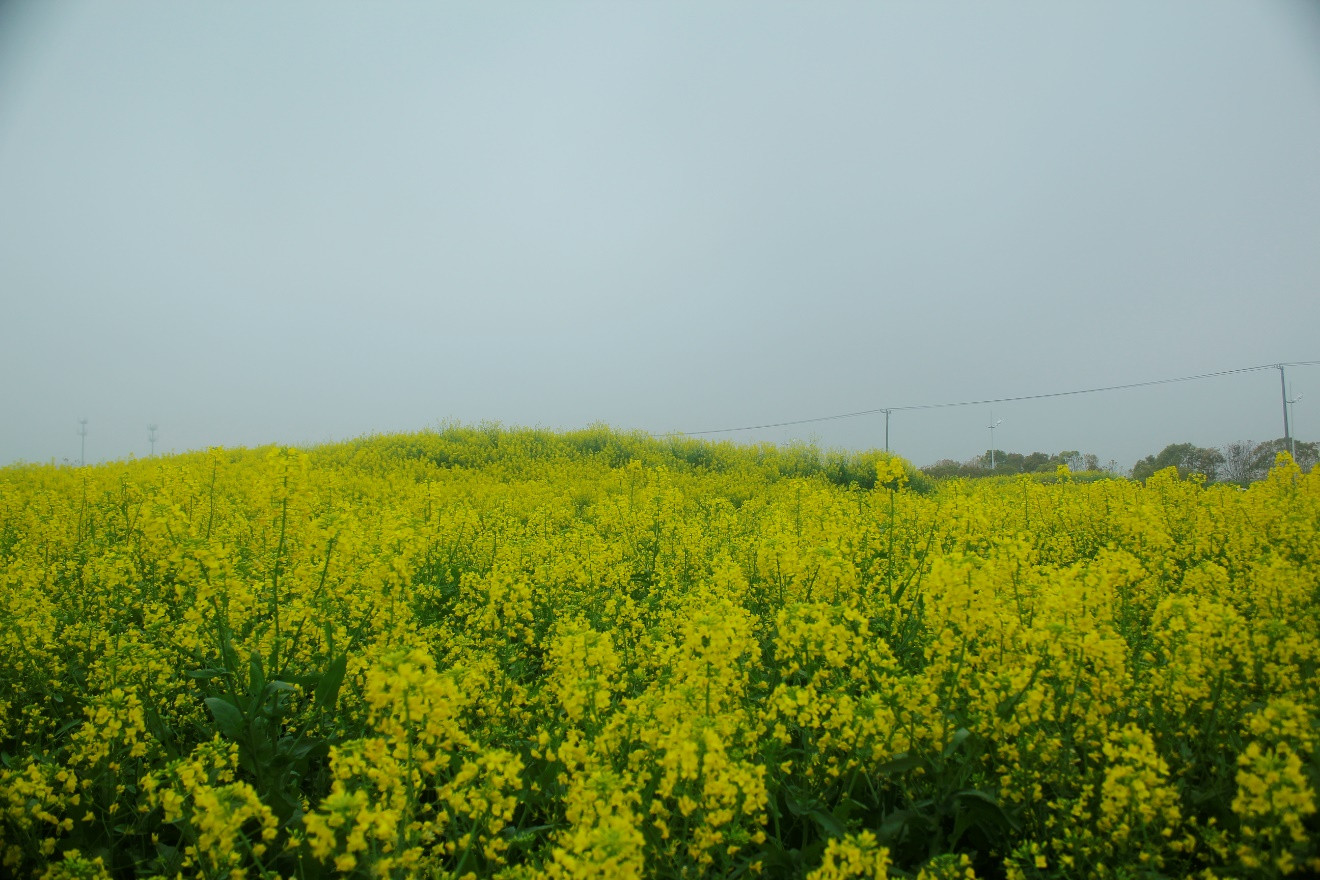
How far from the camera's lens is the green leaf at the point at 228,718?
2.54 metres

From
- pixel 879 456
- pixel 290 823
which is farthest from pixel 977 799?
pixel 879 456

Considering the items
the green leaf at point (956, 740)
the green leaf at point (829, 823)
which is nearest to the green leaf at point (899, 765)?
the green leaf at point (956, 740)

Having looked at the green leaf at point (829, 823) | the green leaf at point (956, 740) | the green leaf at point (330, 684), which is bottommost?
the green leaf at point (829, 823)

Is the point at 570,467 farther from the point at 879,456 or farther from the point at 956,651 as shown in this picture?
the point at 956,651

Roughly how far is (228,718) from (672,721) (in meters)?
1.74

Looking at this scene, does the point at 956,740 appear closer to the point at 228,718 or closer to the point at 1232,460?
the point at 228,718

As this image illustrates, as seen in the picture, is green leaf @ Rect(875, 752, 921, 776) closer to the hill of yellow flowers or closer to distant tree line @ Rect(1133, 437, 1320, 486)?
the hill of yellow flowers

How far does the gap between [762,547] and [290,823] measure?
2.61 metres

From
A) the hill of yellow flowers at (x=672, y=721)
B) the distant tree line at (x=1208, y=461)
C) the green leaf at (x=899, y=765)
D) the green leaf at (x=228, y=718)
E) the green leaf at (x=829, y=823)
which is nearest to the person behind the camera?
the hill of yellow flowers at (x=672, y=721)

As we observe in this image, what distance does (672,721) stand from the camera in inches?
90.6

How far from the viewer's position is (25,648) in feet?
10.9

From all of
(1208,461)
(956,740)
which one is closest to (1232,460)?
(1208,461)

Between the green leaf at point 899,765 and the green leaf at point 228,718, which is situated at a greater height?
the green leaf at point 228,718

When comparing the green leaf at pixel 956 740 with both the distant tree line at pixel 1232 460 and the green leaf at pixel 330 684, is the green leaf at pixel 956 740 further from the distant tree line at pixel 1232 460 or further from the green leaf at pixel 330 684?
the distant tree line at pixel 1232 460
